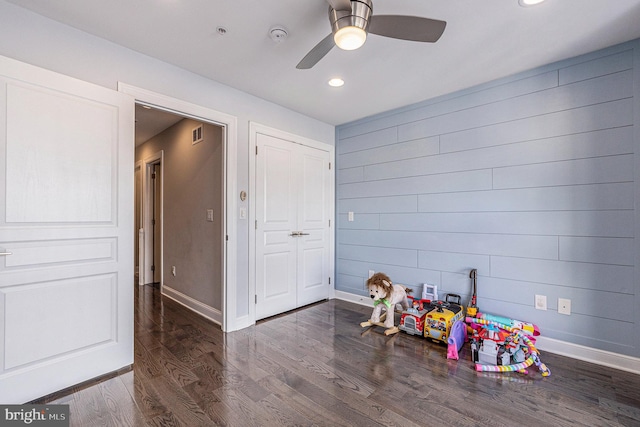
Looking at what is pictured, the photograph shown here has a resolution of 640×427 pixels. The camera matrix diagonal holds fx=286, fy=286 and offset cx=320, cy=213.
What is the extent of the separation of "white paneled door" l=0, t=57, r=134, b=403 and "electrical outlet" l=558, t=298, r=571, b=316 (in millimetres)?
3517

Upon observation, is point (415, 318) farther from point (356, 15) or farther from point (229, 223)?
point (356, 15)

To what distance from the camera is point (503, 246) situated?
2734 mm

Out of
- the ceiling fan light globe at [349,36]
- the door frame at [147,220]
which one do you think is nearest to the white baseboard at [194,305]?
the door frame at [147,220]

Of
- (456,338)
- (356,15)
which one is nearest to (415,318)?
(456,338)

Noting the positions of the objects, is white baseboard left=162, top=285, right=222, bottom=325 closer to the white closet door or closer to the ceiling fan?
the white closet door

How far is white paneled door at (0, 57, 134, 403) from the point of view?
1716mm

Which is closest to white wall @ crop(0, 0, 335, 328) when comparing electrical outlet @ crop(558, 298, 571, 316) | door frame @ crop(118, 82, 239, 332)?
door frame @ crop(118, 82, 239, 332)

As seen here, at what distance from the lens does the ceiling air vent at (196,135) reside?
11.6 feet

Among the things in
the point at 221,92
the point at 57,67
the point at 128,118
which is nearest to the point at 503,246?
the point at 221,92

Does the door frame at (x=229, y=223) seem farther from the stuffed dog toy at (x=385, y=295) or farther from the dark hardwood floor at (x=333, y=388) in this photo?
the stuffed dog toy at (x=385, y=295)

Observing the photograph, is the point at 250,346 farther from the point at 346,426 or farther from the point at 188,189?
the point at 188,189

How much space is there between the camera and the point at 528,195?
8.54 feet

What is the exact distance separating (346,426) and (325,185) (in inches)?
115

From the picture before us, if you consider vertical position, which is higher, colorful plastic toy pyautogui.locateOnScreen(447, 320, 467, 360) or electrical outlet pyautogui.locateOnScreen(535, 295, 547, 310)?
electrical outlet pyautogui.locateOnScreen(535, 295, 547, 310)
